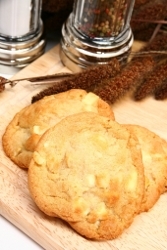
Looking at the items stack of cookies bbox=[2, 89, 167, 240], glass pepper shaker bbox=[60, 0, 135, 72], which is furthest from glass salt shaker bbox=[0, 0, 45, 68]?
stack of cookies bbox=[2, 89, 167, 240]

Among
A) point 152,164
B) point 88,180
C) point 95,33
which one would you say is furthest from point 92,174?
point 95,33

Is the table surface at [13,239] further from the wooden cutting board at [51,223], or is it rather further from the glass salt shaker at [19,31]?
the glass salt shaker at [19,31]

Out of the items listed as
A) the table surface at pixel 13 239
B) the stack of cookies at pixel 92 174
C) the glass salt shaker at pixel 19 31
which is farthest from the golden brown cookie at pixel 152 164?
the glass salt shaker at pixel 19 31

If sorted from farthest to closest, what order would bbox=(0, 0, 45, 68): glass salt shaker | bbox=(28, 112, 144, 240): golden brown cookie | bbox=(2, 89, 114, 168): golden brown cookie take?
bbox=(0, 0, 45, 68): glass salt shaker, bbox=(2, 89, 114, 168): golden brown cookie, bbox=(28, 112, 144, 240): golden brown cookie

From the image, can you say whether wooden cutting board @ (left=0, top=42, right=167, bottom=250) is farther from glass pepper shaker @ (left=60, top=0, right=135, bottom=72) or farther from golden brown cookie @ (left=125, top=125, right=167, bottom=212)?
glass pepper shaker @ (left=60, top=0, right=135, bottom=72)

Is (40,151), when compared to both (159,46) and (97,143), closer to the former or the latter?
(97,143)

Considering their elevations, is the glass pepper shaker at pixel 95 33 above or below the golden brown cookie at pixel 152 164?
above

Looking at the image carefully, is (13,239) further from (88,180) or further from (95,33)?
(95,33)
